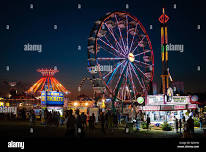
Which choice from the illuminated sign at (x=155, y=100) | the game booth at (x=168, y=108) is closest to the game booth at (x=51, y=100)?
the illuminated sign at (x=155, y=100)

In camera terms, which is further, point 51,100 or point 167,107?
point 51,100

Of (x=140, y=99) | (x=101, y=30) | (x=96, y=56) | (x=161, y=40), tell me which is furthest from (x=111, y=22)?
(x=140, y=99)

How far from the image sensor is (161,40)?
4159 centimetres

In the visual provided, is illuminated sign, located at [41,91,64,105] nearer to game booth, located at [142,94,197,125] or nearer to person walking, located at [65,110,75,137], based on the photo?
game booth, located at [142,94,197,125]

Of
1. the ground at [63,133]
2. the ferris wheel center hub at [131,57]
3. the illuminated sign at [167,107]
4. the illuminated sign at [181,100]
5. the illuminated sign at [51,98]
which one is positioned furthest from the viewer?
the ferris wheel center hub at [131,57]

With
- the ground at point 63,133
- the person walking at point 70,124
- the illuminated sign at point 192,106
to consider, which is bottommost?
the ground at point 63,133

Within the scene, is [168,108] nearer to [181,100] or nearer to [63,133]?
[181,100]

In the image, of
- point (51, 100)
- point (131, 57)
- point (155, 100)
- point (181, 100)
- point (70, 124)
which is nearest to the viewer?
point (70, 124)

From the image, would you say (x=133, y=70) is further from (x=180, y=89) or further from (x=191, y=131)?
(x=191, y=131)

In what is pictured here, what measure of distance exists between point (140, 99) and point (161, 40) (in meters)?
13.0

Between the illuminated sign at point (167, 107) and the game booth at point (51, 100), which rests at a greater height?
the game booth at point (51, 100)

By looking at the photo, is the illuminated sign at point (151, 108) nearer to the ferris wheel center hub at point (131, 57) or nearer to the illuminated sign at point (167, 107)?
the illuminated sign at point (167, 107)

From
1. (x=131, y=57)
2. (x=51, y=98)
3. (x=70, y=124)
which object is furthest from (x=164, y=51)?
(x=70, y=124)

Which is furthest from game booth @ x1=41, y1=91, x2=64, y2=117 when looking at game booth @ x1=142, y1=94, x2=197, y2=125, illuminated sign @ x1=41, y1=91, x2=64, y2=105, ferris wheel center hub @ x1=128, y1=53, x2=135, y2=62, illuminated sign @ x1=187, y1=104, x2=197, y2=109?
illuminated sign @ x1=187, y1=104, x2=197, y2=109
